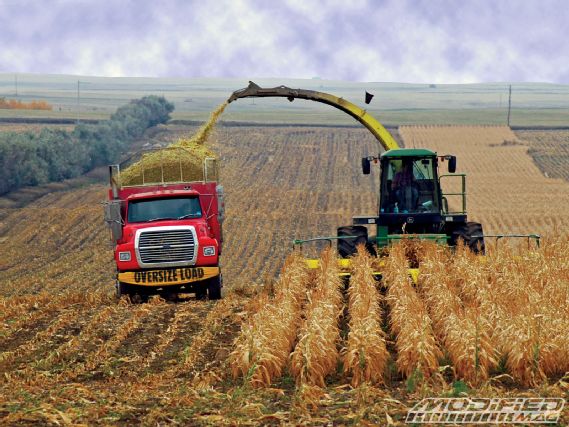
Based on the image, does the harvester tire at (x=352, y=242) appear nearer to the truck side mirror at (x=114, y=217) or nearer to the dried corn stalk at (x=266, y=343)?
the truck side mirror at (x=114, y=217)

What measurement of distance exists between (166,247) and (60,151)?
50820mm

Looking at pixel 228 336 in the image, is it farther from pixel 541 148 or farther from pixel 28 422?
pixel 541 148

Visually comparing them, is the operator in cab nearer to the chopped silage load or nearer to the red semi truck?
the red semi truck

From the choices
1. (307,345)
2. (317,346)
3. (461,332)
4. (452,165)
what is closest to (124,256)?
(452,165)

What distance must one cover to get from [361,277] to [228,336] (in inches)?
144

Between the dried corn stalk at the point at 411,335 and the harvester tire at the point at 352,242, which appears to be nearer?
the dried corn stalk at the point at 411,335

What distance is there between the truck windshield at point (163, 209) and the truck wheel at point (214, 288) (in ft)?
5.05

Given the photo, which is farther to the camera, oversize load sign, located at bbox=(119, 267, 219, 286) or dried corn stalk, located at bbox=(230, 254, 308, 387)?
oversize load sign, located at bbox=(119, 267, 219, 286)

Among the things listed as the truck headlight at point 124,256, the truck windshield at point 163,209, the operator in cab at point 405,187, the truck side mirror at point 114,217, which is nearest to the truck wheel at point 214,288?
the truck windshield at point 163,209

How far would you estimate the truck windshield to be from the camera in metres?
23.2

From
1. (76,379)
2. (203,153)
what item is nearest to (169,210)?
(203,153)

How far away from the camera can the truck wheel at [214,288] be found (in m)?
22.8
